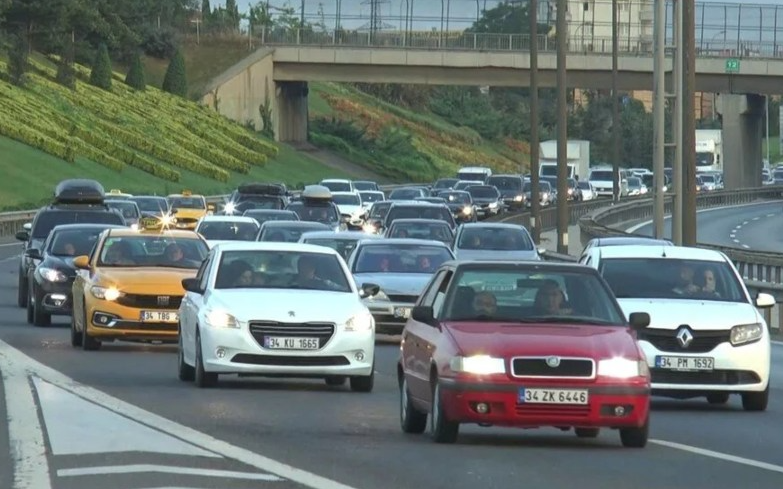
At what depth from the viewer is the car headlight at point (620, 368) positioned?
1445 centimetres

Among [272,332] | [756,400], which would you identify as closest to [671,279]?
[756,400]

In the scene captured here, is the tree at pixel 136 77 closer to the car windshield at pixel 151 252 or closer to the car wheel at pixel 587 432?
the car windshield at pixel 151 252

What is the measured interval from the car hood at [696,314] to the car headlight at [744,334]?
0.17 feet

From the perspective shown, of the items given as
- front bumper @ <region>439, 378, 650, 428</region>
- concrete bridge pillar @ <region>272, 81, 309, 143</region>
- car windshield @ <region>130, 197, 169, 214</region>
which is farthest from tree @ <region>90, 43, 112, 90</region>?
front bumper @ <region>439, 378, 650, 428</region>

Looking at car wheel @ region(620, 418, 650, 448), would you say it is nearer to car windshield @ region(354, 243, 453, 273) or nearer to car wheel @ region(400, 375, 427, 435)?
car wheel @ region(400, 375, 427, 435)

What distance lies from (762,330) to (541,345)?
16.7 feet

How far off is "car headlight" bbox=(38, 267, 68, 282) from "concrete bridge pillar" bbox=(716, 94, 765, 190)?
3349 inches

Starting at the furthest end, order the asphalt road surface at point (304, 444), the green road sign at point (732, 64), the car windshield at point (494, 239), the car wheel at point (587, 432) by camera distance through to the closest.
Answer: the green road sign at point (732, 64)
the car windshield at point (494, 239)
the car wheel at point (587, 432)
the asphalt road surface at point (304, 444)

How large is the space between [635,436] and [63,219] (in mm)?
21790

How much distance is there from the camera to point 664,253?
20797 millimetres

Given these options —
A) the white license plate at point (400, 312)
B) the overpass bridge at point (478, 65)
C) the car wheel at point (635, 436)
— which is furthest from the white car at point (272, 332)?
the overpass bridge at point (478, 65)

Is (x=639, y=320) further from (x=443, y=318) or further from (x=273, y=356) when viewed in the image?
(x=273, y=356)

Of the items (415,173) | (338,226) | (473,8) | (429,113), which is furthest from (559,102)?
(429,113)

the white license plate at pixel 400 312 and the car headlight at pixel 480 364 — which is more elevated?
the car headlight at pixel 480 364
